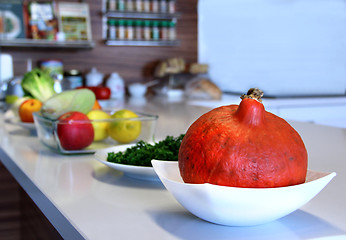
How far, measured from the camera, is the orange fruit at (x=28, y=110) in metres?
1.30

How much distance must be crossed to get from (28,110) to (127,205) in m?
0.80

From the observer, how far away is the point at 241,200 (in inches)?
17.7

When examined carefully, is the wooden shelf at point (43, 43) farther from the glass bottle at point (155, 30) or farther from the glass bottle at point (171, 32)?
the glass bottle at point (171, 32)

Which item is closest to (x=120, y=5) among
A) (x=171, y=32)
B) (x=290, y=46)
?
(x=171, y=32)

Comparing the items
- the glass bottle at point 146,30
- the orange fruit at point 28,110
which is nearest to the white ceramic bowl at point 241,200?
the orange fruit at point 28,110

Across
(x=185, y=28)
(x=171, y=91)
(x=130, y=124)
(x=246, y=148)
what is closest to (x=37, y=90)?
(x=130, y=124)

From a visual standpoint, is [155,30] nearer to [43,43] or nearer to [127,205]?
[43,43]

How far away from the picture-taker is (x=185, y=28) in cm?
321

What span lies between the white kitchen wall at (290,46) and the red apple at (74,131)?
2214 millimetres

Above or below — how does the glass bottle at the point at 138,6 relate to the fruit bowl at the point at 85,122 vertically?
above

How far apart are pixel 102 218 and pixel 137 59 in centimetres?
258

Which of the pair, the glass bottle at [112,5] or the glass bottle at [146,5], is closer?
the glass bottle at [112,5]

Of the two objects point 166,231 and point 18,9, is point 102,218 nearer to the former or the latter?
point 166,231

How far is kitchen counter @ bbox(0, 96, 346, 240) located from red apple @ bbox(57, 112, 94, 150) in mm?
29
